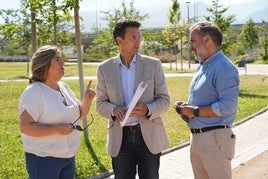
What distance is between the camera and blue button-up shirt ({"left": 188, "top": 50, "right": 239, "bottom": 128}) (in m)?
3.65

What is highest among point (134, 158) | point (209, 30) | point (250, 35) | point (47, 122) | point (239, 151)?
point (209, 30)

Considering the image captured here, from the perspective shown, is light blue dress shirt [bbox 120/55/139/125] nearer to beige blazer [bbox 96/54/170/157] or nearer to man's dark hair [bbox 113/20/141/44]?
beige blazer [bbox 96/54/170/157]

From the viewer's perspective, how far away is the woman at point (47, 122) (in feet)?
11.4

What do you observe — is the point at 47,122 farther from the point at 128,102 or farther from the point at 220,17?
the point at 220,17

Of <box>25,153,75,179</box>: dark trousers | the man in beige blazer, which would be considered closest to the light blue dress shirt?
the man in beige blazer

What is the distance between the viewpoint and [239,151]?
7.93m

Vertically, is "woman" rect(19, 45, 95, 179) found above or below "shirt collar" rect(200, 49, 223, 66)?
below

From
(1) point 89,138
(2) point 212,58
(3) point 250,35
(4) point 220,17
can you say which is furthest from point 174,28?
(2) point 212,58

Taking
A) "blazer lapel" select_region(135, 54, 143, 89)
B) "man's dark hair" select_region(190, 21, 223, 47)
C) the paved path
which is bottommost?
the paved path

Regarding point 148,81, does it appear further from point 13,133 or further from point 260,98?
point 260,98

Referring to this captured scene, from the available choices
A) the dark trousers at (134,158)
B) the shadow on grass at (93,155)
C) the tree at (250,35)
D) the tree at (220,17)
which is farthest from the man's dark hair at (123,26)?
the tree at (250,35)

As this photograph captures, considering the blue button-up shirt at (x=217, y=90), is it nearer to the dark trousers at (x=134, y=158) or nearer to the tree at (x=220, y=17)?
the dark trousers at (x=134, y=158)

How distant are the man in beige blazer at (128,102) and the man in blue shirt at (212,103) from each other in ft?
1.06

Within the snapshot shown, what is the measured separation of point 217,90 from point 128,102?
0.84 meters
